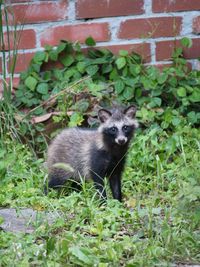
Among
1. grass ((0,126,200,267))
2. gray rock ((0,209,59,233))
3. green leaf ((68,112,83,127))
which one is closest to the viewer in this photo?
grass ((0,126,200,267))

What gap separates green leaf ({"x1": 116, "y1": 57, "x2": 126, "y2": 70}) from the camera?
310 inches

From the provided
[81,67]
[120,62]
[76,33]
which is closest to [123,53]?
[120,62]

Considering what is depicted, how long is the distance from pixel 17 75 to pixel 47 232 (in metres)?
3.29

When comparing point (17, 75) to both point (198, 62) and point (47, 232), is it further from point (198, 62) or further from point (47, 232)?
point (47, 232)

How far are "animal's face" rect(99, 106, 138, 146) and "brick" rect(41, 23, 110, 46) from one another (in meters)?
1.39

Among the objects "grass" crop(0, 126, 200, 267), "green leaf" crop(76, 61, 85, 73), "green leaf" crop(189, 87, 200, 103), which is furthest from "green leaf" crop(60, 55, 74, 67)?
"green leaf" crop(189, 87, 200, 103)

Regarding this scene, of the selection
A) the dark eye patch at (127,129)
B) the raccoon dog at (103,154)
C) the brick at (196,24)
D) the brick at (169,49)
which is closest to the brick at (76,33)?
the brick at (169,49)

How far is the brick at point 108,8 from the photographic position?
26.3 ft

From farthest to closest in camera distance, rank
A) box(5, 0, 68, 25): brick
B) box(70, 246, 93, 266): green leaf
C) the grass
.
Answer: box(5, 0, 68, 25): brick → the grass → box(70, 246, 93, 266): green leaf

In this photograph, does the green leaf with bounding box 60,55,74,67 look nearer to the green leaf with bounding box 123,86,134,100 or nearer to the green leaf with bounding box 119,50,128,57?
the green leaf with bounding box 119,50,128,57

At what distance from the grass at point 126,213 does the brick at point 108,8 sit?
1.35m

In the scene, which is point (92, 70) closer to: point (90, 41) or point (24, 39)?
point (90, 41)

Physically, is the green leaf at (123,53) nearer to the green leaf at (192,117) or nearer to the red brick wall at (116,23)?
the red brick wall at (116,23)

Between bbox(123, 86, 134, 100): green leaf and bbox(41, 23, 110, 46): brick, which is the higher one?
bbox(41, 23, 110, 46): brick
